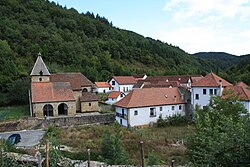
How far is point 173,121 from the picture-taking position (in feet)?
97.8

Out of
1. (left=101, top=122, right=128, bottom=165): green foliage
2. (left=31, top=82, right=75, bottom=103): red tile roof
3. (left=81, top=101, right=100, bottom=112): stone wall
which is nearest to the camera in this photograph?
(left=101, top=122, right=128, bottom=165): green foliage

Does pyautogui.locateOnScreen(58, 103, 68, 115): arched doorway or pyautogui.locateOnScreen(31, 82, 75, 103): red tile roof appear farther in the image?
pyautogui.locateOnScreen(58, 103, 68, 115): arched doorway

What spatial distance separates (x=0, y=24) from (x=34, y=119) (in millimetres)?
58188

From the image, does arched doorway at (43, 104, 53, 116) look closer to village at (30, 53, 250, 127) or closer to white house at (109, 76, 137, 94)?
village at (30, 53, 250, 127)

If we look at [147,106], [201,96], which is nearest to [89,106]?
[147,106]

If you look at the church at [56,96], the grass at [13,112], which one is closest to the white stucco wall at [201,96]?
the church at [56,96]

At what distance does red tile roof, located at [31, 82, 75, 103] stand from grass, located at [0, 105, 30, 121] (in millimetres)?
2783

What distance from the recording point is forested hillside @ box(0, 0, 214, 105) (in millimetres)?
50612

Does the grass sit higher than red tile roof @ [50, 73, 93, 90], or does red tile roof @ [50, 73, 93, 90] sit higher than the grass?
red tile roof @ [50, 73, 93, 90]

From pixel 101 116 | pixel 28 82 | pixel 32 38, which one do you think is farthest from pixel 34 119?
pixel 32 38

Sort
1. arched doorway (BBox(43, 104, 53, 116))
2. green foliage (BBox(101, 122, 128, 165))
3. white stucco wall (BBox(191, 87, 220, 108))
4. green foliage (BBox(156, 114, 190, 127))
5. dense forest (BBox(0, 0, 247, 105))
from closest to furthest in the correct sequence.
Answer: green foliage (BBox(101, 122, 128, 165)), green foliage (BBox(156, 114, 190, 127)), white stucco wall (BBox(191, 87, 220, 108)), arched doorway (BBox(43, 104, 53, 116)), dense forest (BBox(0, 0, 247, 105))

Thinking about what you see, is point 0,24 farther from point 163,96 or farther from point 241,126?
point 241,126

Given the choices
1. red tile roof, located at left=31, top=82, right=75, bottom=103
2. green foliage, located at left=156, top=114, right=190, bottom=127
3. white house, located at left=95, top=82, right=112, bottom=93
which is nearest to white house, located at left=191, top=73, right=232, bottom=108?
green foliage, located at left=156, top=114, right=190, bottom=127

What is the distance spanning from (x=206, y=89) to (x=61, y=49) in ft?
184
